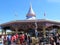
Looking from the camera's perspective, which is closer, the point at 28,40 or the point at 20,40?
the point at 28,40

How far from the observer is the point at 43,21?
20609 mm

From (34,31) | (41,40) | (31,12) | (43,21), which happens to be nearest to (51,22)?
(43,21)

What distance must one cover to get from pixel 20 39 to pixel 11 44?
37.1 inches

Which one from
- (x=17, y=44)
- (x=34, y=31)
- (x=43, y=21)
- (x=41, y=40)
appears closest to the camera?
(x=41, y=40)

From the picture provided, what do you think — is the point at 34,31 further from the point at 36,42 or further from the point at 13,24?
the point at 36,42

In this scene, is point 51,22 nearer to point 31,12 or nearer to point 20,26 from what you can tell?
point 20,26

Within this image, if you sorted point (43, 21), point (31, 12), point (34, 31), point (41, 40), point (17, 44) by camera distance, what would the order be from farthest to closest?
point (31, 12) < point (34, 31) < point (43, 21) < point (17, 44) < point (41, 40)

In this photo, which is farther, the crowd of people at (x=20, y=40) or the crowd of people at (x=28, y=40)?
the crowd of people at (x=20, y=40)

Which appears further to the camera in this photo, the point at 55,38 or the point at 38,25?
the point at 38,25

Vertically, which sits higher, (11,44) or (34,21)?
(34,21)

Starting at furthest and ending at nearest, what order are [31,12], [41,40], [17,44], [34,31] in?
1. [31,12]
2. [34,31]
3. [17,44]
4. [41,40]

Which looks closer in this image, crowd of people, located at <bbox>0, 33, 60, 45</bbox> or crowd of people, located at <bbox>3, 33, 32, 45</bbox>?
crowd of people, located at <bbox>0, 33, 60, 45</bbox>

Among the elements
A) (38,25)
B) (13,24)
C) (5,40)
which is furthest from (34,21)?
(5,40)

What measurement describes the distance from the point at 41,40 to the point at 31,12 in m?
13.5
